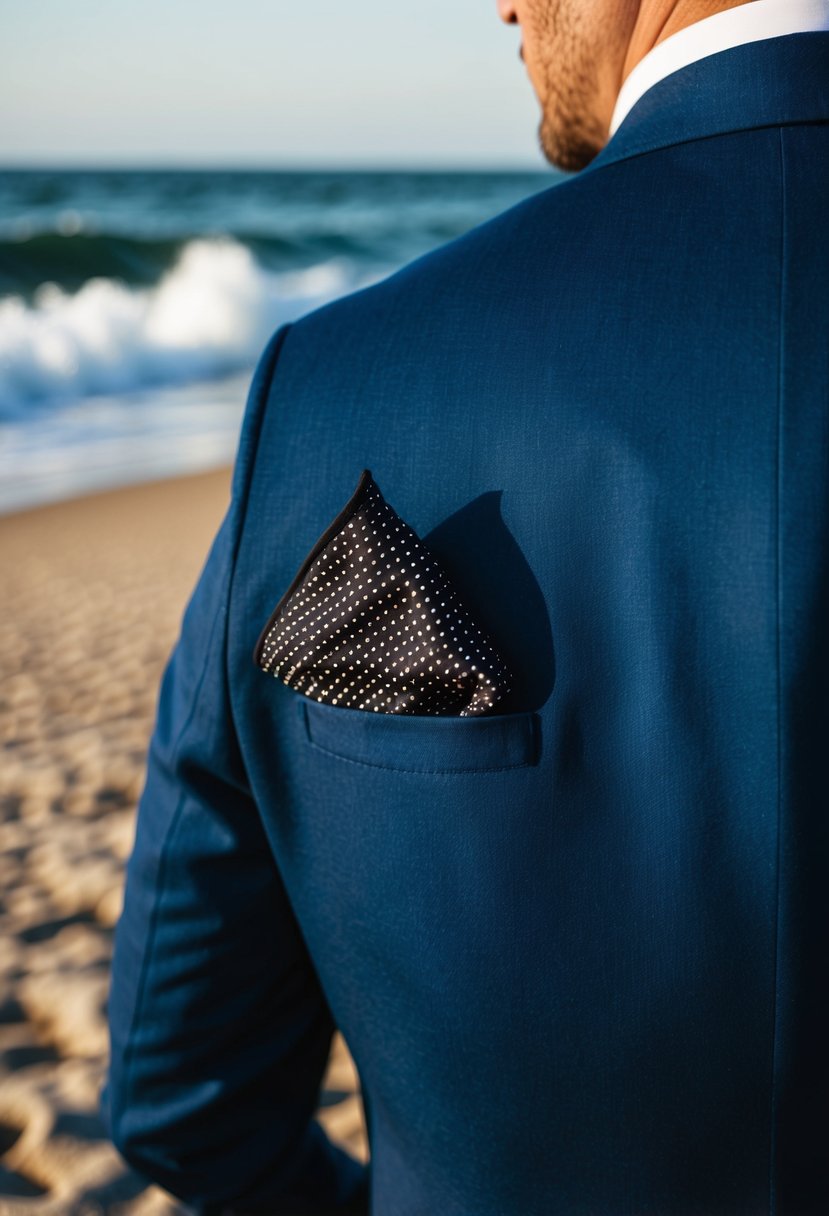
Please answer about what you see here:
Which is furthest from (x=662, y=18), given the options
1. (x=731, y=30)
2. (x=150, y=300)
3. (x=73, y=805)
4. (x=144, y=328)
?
(x=150, y=300)

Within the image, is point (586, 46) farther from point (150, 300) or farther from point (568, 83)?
point (150, 300)

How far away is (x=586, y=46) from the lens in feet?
2.74

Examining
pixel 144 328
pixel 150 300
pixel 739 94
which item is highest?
pixel 150 300

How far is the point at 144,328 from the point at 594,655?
12.4 m

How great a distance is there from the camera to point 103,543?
20.0 ft

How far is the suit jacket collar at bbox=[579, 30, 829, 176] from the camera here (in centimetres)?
71

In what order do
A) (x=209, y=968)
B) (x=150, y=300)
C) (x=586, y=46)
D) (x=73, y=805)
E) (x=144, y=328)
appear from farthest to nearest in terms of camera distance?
(x=150, y=300) < (x=144, y=328) < (x=73, y=805) < (x=209, y=968) < (x=586, y=46)

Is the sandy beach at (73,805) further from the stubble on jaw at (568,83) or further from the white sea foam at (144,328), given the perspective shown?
the white sea foam at (144,328)

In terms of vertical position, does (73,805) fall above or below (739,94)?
below

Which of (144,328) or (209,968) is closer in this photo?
(209,968)

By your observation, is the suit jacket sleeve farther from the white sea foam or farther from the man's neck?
the white sea foam

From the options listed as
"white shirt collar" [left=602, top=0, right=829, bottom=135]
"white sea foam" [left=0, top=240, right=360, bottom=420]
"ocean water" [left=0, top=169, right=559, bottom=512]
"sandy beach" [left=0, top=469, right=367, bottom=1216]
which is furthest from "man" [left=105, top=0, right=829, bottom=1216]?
"white sea foam" [left=0, top=240, right=360, bottom=420]

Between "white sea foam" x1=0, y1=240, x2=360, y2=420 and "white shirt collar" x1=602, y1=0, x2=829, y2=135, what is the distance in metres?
8.84

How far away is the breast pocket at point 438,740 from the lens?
75 centimetres
